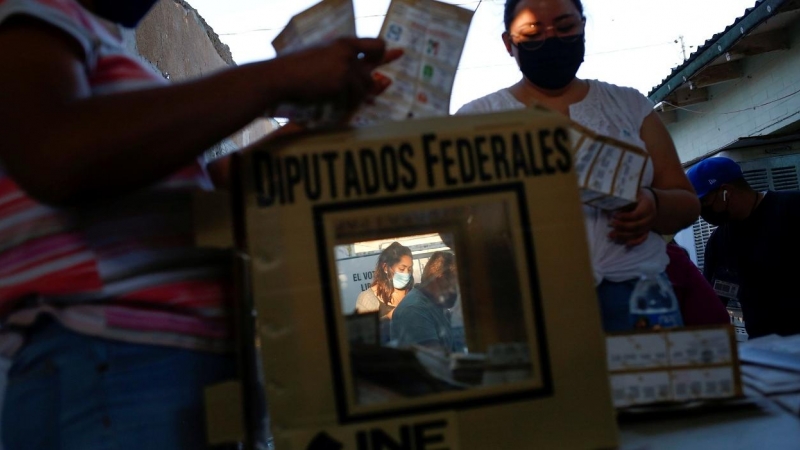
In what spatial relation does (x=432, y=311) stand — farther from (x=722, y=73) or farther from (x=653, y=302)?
(x=722, y=73)

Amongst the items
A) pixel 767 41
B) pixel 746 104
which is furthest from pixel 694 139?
pixel 767 41

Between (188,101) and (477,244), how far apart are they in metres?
0.49

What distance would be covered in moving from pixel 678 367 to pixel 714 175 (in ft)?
9.30

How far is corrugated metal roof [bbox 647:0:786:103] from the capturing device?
6.92 meters

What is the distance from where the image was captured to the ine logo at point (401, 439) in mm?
895

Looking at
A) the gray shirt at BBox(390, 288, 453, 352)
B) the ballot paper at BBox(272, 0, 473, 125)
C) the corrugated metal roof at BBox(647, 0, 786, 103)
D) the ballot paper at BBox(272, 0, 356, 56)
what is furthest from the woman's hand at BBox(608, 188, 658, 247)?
the corrugated metal roof at BBox(647, 0, 786, 103)

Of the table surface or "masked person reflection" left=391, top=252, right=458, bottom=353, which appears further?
"masked person reflection" left=391, top=252, right=458, bottom=353

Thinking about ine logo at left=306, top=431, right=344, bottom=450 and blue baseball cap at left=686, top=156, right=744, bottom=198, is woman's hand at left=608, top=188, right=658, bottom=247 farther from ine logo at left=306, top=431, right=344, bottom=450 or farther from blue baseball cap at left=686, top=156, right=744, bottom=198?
blue baseball cap at left=686, top=156, right=744, bottom=198

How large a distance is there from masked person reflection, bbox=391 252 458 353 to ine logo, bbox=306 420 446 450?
300 millimetres

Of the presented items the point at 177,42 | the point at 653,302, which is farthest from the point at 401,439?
the point at 177,42

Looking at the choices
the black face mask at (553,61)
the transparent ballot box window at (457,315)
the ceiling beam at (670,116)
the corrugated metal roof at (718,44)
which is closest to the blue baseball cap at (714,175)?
the black face mask at (553,61)

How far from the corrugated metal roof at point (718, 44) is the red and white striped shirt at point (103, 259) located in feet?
23.2

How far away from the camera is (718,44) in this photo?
7.75m

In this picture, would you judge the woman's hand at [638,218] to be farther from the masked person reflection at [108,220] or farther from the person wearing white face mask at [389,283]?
the masked person reflection at [108,220]
